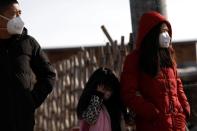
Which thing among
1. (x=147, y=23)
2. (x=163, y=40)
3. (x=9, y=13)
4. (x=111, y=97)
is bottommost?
(x=111, y=97)

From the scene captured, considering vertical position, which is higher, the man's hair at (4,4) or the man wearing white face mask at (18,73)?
the man's hair at (4,4)

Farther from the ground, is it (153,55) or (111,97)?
(153,55)

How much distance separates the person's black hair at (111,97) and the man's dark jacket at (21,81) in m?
0.38

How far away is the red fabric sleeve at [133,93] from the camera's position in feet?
19.6

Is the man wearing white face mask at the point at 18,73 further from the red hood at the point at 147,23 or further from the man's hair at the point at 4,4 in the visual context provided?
the red hood at the point at 147,23

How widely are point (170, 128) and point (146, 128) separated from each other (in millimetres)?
200

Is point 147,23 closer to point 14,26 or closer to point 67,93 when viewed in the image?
point 14,26

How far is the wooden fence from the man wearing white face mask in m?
4.77

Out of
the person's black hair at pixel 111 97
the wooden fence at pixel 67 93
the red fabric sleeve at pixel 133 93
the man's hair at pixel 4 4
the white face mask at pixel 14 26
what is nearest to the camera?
the white face mask at pixel 14 26

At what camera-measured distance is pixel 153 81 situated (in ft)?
19.9

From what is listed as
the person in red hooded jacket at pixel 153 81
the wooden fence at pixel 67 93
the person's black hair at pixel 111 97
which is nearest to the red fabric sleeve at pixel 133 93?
the person in red hooded jacket at pixel 153 81

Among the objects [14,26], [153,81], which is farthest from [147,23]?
[14,26]

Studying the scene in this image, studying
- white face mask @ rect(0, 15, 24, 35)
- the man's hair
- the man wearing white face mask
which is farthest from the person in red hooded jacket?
the man's hair

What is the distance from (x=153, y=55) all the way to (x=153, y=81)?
223mm
